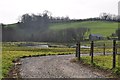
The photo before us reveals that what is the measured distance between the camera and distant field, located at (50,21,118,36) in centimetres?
11226

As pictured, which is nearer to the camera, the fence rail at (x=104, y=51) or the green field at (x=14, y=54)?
the fence rail at (x=104, y=51)

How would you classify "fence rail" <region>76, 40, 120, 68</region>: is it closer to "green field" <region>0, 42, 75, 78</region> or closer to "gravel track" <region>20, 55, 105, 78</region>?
"gravel track" <region>20, 55, 105, 78</region>

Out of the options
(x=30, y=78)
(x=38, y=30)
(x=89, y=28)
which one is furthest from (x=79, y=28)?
(x=30, y=78)

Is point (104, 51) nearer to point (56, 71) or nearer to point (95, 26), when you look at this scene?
point (56, 71)

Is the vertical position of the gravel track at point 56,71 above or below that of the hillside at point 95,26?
below

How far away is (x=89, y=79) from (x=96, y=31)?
10465cm

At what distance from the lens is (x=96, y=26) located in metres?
118

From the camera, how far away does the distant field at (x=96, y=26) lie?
11226cm

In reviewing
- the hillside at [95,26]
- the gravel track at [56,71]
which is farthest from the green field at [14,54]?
the hillside at [95,26]

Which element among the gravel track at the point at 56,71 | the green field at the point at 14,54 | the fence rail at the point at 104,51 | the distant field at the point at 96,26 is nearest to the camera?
the gravel track at the point at 56,71

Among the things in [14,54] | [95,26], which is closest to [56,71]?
[14,54]

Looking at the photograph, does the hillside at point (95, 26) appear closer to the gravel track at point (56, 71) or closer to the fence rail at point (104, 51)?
the fence rail at point (104, 51)

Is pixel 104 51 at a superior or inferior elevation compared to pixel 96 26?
inferior

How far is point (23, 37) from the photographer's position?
10950cm
